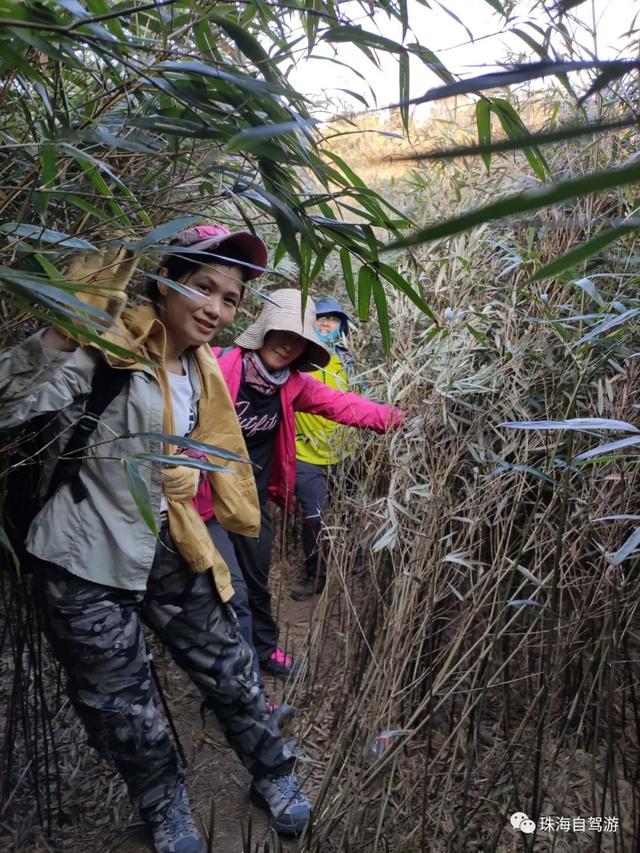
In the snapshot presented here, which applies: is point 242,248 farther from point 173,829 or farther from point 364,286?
point 173,829

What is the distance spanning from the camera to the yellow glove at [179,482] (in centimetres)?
175

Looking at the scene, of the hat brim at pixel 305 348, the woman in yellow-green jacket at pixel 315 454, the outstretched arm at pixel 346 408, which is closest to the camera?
the outstretched arm at pixel 346 408

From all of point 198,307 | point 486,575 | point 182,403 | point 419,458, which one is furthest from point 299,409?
point 486,575

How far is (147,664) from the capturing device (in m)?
1.75

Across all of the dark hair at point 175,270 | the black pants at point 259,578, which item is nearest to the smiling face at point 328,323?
the black pants at point 259,578

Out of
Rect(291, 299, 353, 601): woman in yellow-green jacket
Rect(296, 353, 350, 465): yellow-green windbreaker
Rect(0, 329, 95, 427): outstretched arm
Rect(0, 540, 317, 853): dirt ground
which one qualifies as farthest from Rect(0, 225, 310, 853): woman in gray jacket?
Rect(291, 299, 353, 601): woman in yellow-green jacket

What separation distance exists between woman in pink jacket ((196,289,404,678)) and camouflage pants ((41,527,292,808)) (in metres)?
0.35

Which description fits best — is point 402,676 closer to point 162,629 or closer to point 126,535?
A: point 162,629

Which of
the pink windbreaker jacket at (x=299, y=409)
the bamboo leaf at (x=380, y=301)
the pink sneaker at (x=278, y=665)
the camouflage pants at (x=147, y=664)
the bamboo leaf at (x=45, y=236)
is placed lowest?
the pink sneaker at (x=278, y=665)

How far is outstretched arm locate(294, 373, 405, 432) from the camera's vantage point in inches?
87.7

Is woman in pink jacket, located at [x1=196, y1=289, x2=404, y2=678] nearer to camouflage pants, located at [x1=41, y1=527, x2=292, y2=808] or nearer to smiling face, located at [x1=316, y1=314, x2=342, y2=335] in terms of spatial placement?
camouflage pants, located at [x1=41, y1=527, x2=292, y2=808]

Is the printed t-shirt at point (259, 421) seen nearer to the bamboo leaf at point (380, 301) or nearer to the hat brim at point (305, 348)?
the hat brim at point (305, 348)

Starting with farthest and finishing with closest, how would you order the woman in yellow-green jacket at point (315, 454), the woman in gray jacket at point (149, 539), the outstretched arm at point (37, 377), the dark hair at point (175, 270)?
the woman in yellow-green jacket at point (315, 454) < the dark hair at point (175, 270) < the woman in gray jacket at point (149, 539) < the outstretched arm at point (37, 377)

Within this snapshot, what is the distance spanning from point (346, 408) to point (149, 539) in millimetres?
882
